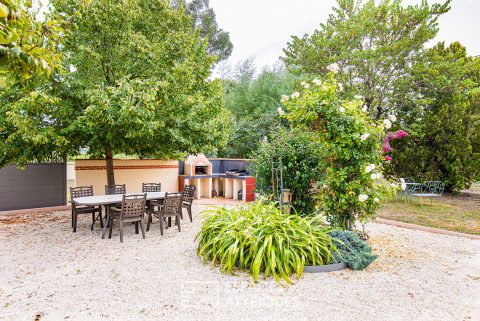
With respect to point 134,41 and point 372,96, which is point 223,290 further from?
point 372,96

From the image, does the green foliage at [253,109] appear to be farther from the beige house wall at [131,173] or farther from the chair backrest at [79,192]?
the chair backrest at [79,192]

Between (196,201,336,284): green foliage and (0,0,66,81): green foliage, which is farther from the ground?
(0,0,66,81): green foliage

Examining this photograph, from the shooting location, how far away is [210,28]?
19.8 m

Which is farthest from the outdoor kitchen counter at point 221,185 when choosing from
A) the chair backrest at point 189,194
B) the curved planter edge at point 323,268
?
the curved planter edge at point 323,268

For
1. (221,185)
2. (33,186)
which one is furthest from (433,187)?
(33,186)

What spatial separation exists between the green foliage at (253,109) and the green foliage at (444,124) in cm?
486

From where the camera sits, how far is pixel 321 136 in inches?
192

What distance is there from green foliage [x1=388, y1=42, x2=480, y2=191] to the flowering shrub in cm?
755

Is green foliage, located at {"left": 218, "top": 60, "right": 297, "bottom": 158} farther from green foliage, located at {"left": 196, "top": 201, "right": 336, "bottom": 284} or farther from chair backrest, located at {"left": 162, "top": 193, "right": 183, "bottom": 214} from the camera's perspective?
green foliage, located at {"left": 196, "top": 201, "right": 336, "bottom": 284}

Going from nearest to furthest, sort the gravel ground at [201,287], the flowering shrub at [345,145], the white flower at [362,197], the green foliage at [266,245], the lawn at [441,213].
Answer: the gravel ground at [201,287], the green foliage at [266,245], the white flower at [362,197], the flowering shrub at [345,145], the lawn at [441,213]

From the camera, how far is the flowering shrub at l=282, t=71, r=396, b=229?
15.1 feet

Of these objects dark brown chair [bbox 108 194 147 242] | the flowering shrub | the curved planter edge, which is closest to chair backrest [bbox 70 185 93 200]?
dark brown chair [bbox 108 194 147 242]

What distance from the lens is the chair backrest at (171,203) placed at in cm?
576

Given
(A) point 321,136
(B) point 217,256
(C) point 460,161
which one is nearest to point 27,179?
(B) point 217,256
